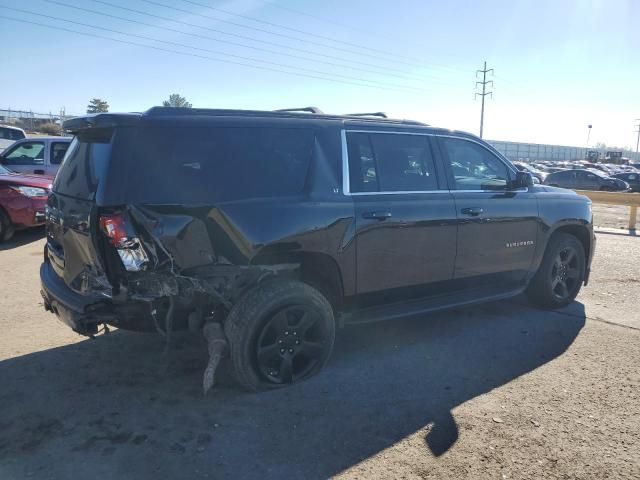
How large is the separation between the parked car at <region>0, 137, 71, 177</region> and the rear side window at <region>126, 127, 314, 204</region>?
9953mm

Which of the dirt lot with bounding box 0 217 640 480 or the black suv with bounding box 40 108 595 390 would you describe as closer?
the dirt lot with bounding box 0 217 640 480

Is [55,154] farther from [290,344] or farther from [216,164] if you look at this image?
[290,344]

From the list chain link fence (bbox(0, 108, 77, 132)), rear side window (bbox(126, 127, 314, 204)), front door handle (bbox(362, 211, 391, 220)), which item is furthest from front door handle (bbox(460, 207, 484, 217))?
chain link fence (bbox(0, 108, 77, 132))

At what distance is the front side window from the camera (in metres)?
12.1

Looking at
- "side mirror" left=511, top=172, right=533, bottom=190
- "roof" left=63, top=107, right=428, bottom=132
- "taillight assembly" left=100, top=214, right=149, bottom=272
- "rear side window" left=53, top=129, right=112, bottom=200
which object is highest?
"roof" left=63, top=107, right=428, bottom=132

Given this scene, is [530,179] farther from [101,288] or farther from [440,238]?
[101,288]

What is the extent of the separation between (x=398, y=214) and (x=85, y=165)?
2.37 metres

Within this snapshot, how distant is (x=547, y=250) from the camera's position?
5.59 metres

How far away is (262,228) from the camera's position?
11.7 feet

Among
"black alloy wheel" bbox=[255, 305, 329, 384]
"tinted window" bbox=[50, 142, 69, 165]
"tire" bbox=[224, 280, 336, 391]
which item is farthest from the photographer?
"tinted window" bbox=[50, 142, 69, 165]

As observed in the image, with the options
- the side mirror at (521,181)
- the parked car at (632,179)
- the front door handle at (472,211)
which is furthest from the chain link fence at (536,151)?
the front door handle at (472,211)

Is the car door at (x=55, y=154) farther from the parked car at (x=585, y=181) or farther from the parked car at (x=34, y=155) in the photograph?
the parked car at (x=585, y=181)

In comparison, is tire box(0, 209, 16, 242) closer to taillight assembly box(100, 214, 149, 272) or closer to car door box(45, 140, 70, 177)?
car door box(45, 140, 70, 177)

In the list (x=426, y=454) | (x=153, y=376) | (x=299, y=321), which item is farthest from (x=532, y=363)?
(x=153, y=376)
